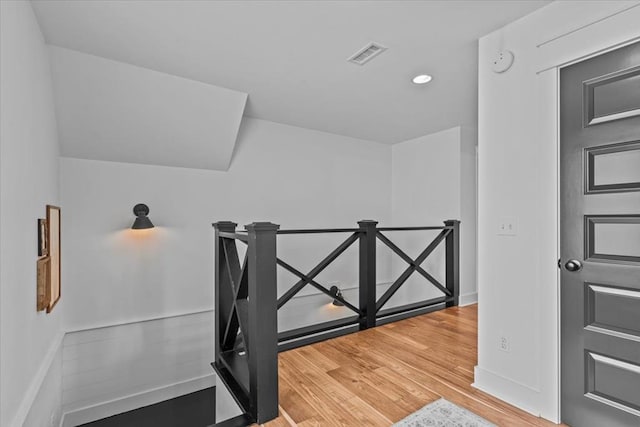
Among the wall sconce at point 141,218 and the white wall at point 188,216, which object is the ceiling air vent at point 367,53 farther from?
the wall sconce at point 141,218

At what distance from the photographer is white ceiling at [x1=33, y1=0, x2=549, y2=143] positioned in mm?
1964

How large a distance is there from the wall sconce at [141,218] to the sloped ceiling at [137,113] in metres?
0.47

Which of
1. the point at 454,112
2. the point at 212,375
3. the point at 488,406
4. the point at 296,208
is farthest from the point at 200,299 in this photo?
the point at 454,112

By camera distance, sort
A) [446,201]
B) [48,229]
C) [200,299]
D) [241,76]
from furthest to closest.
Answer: [446,201] → [200,299] → [241,76] → [48,229]

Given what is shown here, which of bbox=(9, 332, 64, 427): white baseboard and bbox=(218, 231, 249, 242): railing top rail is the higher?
bbox=(218, 231, 249, 242): railing top rail

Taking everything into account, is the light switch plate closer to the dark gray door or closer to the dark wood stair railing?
the dark gray door

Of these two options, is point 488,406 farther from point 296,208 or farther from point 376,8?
point 296,208

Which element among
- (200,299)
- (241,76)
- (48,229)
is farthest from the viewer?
(200,299)

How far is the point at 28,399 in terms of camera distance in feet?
6.11

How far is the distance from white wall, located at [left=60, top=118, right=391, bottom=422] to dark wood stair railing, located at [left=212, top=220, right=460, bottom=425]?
1.22 m

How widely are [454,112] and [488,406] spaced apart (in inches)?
116

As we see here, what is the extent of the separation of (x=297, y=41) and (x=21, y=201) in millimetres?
1919

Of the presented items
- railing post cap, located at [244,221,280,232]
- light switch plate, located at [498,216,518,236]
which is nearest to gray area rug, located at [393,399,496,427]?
light switch plate, located at [498,216,518,236]

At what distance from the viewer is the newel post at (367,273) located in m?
3.14
